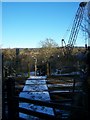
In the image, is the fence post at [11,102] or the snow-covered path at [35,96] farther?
the snow-covered path at [35,96]

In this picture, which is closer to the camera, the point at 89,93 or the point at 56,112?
the point at 89,93

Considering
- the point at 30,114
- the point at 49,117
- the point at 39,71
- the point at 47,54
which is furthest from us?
the point at 47,54

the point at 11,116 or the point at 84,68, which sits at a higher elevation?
the point at 84,68

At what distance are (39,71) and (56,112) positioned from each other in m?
12.9

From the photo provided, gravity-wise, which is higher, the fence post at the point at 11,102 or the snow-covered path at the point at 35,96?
the fence post at the point at 11,102

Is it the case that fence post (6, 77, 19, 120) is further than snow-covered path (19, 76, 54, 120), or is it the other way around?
snow-covered path (19, 76, 54, 120)

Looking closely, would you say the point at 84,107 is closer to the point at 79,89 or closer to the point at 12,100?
the point at 79,89

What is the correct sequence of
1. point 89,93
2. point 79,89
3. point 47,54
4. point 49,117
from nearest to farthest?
point 89,93
point 79,89
point 49,117
point 47,54

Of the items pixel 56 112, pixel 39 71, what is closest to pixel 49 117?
pixel 56 112

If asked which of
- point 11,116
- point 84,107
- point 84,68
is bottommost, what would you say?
point 11,116

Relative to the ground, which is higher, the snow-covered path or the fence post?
the fence post

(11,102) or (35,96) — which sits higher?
(11,102)

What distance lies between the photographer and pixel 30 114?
296cm

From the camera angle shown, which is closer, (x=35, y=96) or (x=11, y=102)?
(x=11, y=102)
